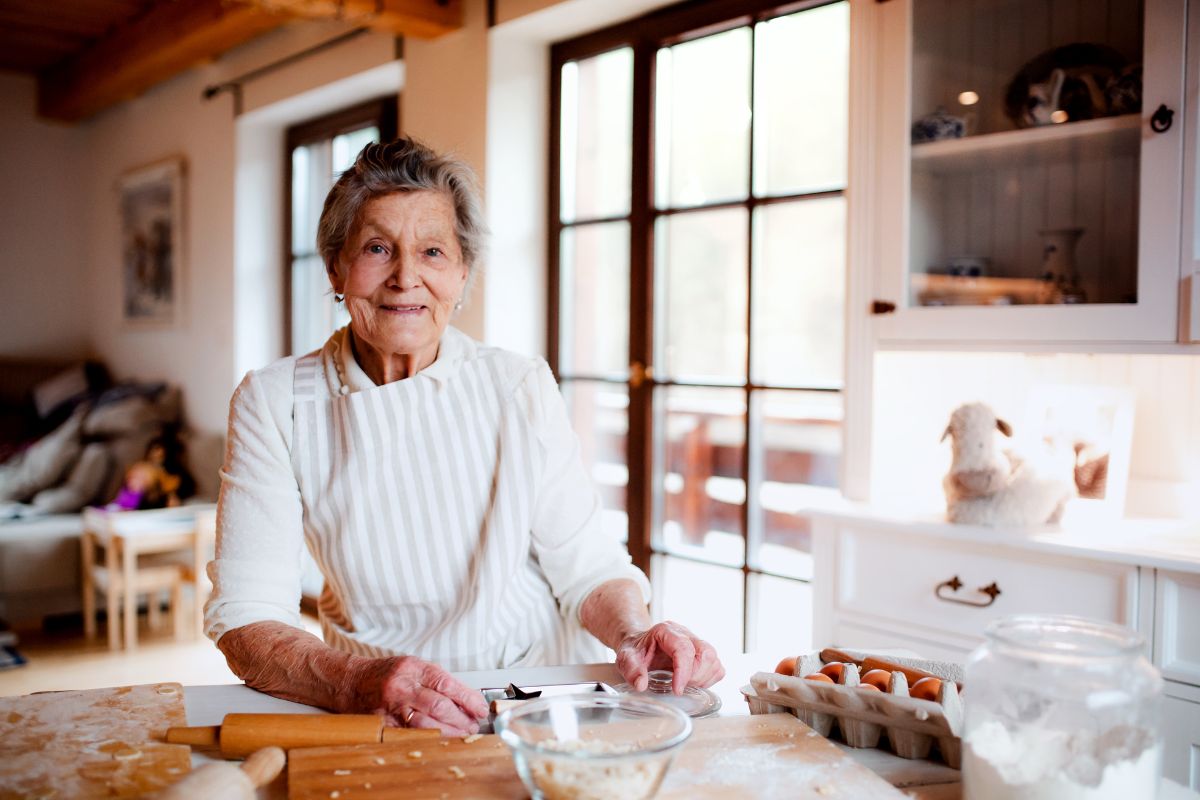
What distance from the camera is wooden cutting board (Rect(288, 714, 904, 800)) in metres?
0.91

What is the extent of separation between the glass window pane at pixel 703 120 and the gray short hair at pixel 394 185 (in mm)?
1411

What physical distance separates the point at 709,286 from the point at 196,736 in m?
2.21

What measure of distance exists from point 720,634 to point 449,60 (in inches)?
83.6

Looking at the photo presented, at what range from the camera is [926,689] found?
107 centimetres

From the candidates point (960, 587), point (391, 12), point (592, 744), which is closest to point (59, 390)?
point (391, 12)

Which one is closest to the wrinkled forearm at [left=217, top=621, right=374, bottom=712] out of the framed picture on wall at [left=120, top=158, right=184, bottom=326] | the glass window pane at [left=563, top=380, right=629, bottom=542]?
the glass window pane at [left=563, top=380, right=629, bottom=542]

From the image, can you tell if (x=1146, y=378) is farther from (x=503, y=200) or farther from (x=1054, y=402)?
(x=503, y=200)

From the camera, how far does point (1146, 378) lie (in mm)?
2119

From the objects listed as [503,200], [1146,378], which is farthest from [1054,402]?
[503,200]

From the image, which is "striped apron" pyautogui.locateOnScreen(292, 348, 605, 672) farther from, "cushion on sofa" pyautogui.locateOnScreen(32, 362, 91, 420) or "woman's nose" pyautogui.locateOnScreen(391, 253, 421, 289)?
"cushion on sofa" pyautogui.locateOnScreen(32, 362, 91, 420)

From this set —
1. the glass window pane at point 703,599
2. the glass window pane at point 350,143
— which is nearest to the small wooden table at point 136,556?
the glass window pane at point 350,143

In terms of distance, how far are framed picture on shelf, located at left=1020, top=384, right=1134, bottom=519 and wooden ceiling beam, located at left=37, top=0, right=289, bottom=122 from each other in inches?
110

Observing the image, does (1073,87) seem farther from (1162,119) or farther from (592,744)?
(592,744)

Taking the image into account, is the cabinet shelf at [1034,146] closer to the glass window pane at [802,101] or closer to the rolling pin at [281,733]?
the glass window pane at [802,101]
